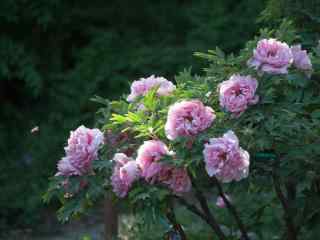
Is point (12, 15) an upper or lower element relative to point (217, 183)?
upper

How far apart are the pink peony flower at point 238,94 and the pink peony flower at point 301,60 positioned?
0.24 metres

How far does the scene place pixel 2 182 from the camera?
6047 mm

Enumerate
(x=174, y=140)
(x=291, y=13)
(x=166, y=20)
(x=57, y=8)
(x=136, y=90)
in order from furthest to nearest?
(x=166, y=20)
(x=57, y=8)
(x=291, y=13)
(x=136, y=90)
(x=174, y=140)

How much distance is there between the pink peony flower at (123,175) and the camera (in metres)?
2.84

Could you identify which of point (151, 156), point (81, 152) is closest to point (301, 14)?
point (151, 156)

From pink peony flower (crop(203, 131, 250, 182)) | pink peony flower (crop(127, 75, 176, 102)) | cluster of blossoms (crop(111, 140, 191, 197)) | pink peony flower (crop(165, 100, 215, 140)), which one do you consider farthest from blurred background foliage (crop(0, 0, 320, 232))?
pink peony flower (crop(203, 131, 250, 182))

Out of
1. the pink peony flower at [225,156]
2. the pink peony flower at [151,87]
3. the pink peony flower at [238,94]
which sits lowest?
the pink peony flower at [225,156]

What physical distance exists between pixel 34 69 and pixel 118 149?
3436 millimetres

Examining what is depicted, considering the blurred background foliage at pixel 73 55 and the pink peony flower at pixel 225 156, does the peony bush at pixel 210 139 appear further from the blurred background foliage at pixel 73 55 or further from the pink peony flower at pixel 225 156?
the blurred background foliage at pixel 73 55

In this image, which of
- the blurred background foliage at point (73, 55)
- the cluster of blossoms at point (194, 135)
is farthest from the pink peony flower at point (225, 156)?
the blurred background foliage at point (73, 55)

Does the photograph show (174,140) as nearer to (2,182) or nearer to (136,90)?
→ (136,90)

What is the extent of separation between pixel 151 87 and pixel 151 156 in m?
0.46

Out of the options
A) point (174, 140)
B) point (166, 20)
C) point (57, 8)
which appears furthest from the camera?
point (166, 20)

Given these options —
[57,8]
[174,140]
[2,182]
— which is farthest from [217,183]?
[57,8]
